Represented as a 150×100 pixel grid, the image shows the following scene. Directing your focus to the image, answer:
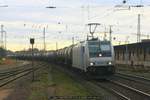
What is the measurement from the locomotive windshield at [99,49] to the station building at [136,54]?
90.4ft

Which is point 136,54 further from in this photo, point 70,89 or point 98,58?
point 70,89

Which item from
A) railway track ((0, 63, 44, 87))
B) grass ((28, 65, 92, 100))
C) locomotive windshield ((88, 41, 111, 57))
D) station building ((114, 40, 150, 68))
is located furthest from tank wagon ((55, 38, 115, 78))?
station building ((114, 40, 150, 68))

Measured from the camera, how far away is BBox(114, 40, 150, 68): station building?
66.9m

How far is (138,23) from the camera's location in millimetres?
91812

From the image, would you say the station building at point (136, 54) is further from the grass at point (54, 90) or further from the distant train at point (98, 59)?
the grass at point (54, 90)

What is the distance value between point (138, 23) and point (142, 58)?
22.7 m

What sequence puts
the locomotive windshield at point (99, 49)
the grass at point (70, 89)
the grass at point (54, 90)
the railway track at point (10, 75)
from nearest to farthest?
the grass at point (54, 90)
the grass at point (70, 89)
the locomotive windshield at point (99, 49)
the railway track at point (10, 75)

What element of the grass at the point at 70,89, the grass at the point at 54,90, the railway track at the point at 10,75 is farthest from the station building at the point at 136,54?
the grass at the point at 54,90

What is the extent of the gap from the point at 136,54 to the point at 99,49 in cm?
3860

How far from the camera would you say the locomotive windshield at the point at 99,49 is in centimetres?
3606

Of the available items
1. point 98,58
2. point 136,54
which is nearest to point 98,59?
point 98,58

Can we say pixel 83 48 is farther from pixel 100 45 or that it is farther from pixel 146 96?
pixel 146 96

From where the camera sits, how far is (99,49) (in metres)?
36.5

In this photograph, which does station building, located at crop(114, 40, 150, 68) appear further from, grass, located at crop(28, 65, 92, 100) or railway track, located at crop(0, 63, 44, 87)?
grass, located at crop(28, 65, 92, 100)
